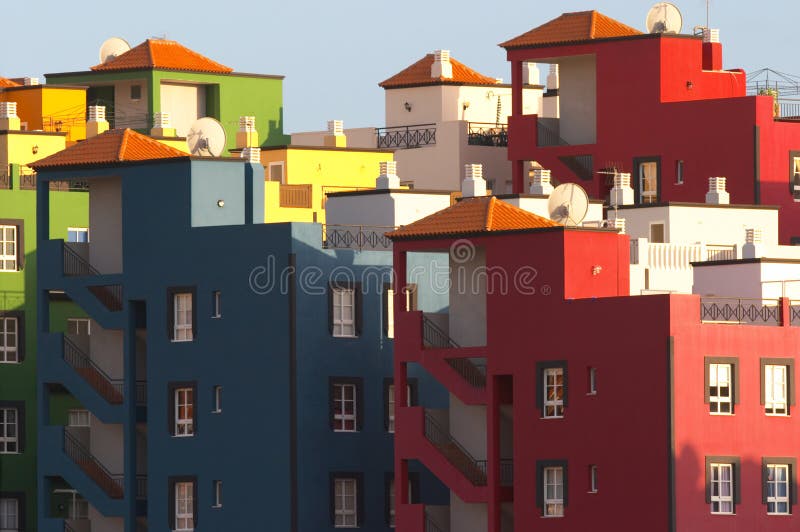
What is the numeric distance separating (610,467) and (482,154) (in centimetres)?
3819

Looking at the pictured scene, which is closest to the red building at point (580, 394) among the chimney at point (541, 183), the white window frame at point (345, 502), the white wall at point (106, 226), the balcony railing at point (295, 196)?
the white window frame at point (345, 502)

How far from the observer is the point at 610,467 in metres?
89.9

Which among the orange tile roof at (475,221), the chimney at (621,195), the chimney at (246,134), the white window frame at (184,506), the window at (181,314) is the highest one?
the chimney at (246,134)

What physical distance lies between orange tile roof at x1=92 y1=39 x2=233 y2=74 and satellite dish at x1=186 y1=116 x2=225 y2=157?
65.0 ft

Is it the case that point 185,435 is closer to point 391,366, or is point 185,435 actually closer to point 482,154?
point 391,366

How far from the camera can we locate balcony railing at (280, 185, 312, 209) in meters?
116

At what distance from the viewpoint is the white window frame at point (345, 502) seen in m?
102

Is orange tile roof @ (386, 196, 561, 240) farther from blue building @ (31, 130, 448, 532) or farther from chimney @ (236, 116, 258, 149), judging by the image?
chimney @ (236, 116, 258, 149)

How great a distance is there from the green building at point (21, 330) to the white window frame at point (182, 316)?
7838 mm

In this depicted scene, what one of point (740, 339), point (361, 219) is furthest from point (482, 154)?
point (740, 339)

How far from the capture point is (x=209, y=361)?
102m

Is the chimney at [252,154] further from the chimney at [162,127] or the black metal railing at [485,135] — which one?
the black metal railing at [485,135]

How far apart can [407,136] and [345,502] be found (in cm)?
3003

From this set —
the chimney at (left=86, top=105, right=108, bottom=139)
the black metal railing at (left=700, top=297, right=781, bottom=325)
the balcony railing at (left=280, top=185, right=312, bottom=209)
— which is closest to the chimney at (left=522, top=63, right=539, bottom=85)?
the balcony railing at (left=280, top=185, right=312, bottom=209)
